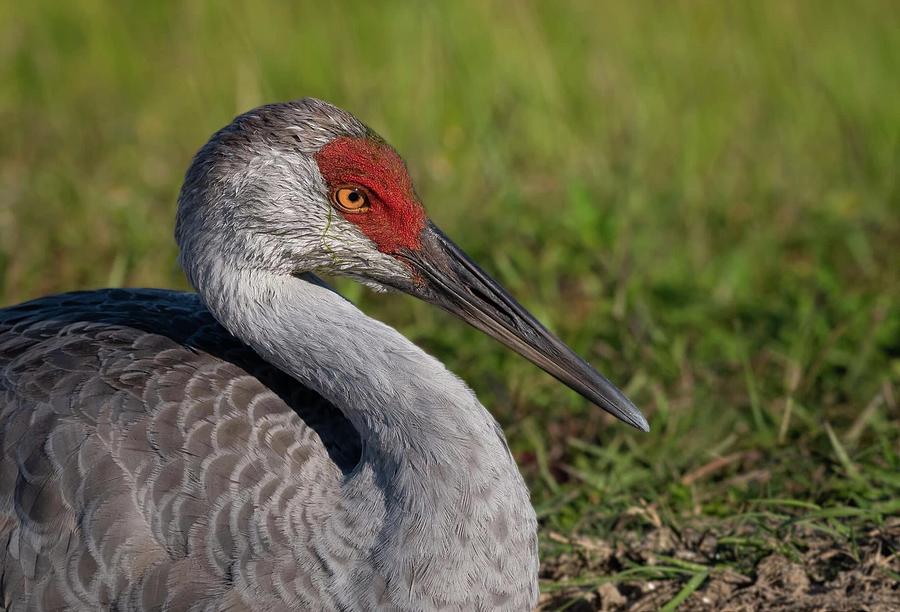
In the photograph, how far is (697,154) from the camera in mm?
6512

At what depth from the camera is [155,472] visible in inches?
122

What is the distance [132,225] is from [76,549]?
113 inches

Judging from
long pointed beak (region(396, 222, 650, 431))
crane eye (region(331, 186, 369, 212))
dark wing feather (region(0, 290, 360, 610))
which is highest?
crane eye (region(331, 186, 369, 212))

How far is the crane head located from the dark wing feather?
32 centimetres

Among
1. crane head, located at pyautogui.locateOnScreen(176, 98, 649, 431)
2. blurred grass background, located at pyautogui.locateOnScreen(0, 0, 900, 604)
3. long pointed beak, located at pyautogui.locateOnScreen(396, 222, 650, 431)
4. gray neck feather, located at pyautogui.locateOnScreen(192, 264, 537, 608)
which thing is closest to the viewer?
gray neck feather, located at pyautogui.locateOnScreen(192, 264, 537, 608)

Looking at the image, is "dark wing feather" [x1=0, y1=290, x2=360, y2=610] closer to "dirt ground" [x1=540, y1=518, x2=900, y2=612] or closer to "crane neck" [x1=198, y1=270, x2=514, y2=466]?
"crane neck" [x1=198, y1=270, x2=514, y2=466]

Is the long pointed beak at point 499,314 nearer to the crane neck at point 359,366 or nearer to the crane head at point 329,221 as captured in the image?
the crane head at point 329,221

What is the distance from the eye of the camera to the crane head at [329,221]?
3.17 meters

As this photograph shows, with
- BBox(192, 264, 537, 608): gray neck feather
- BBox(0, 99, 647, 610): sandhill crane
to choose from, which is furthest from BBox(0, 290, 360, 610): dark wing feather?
BBox(192, 264, 537, 608): gray neck feather

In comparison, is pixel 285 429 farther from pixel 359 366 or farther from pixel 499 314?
pixel 499 314

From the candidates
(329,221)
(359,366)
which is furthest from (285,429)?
(329,221)

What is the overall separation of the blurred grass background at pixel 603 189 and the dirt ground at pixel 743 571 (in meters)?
0.06

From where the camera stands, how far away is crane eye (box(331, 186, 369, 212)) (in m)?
3.21

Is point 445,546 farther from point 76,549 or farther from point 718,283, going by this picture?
point 718,283
